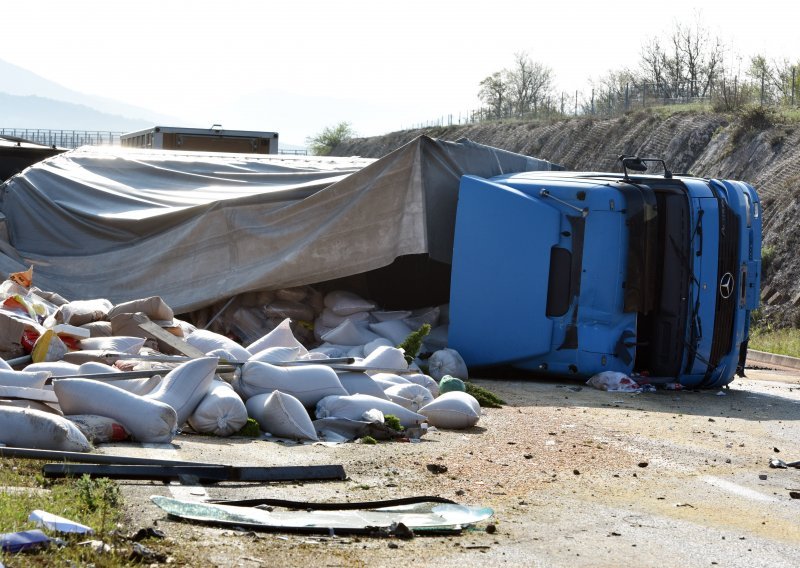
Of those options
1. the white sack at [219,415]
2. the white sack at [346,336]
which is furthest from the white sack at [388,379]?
the white sack at [346,336]

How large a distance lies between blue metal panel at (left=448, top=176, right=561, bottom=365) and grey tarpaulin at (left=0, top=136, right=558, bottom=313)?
19.3 inches

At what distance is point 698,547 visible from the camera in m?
4.48

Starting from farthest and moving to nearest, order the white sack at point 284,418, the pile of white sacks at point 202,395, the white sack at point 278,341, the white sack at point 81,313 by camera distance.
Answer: the white sack at point 81,313 → the white sack at point 278,341 → the white sack at point 284,418 → the pile of white sacks at point 202,395

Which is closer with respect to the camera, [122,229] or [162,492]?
[162,492]

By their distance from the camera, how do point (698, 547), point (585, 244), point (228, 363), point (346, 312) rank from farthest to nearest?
point (346, 312)
point (585, 244)
point (228, 363)
point (698, 547)

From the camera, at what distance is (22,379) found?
6.24 meters

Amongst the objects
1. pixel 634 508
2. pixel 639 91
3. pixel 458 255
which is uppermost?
pixel 639 91

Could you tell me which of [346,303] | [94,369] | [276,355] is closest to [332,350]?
[346,303]

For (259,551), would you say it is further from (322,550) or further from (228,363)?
(228,363)

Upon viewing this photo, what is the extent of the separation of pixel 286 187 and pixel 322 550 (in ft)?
25.1

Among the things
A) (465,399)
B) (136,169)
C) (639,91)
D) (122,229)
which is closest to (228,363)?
(465,399)

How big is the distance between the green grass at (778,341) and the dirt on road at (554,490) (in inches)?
333

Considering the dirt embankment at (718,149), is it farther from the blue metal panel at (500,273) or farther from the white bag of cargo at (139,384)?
the white bag of cargo at (139,384)

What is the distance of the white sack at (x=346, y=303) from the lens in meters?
10.8
